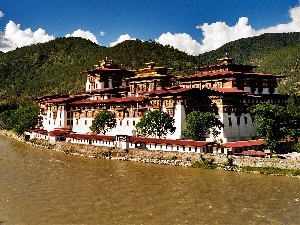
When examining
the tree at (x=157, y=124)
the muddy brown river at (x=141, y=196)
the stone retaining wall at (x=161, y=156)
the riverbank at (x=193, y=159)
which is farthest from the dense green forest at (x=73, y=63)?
the muddy brown river at (x=141, y=196)

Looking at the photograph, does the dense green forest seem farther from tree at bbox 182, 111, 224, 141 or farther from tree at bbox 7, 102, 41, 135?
tree at bbox 182, 111, 224, 141

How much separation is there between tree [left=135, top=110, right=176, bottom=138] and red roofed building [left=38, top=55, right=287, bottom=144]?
51.5 inches

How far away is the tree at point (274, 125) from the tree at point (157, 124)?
39.7 feet

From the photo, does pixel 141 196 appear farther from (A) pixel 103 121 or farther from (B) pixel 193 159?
(A) pixel 103 121

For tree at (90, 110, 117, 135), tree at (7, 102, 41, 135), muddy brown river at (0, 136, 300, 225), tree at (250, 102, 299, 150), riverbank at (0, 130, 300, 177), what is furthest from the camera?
tree at (7, 102, 41, 135)

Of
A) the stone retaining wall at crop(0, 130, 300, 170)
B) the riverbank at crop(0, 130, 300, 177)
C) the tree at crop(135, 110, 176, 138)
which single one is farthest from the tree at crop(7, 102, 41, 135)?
the tree at crop(135, 110, 176, 138)

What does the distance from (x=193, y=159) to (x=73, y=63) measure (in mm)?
117439

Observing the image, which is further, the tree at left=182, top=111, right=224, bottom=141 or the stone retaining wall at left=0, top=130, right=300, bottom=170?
the tree at left=182, top=111, right=224, bottom=141

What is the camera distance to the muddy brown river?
1033 inches

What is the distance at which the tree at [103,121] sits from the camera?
62.5 meters

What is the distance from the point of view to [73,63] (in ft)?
506

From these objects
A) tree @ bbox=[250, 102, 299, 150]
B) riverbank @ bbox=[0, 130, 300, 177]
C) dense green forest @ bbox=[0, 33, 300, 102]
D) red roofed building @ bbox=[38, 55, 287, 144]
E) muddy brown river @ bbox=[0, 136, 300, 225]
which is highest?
dense green forest @ bbox=[0, 33, 300, 102]

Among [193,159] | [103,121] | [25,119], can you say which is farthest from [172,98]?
[25,119]

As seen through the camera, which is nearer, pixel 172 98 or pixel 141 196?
pixel 141 196
